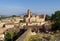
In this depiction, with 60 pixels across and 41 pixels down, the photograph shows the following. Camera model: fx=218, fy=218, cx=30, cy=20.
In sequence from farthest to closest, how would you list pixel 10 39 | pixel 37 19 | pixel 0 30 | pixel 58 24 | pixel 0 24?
pixel 37 19 < pixel 0 24 < pixel 0 30 < pixel 58 24 < pixel 10 39

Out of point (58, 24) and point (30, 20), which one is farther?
point (30, 20)

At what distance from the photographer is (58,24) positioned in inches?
1234

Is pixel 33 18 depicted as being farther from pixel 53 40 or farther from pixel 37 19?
pixel 53 40

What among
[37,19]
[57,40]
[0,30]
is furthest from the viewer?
[37,19]

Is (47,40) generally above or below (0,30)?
above

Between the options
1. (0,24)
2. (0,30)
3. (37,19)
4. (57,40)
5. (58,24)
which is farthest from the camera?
(37,19)

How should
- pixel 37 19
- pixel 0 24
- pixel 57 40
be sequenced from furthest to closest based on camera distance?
pixel 37 19, pixel 0 24, pixel 57 40

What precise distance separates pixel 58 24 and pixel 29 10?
3015 cm

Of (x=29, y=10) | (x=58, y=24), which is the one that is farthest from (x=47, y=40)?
(x=29, y=10)

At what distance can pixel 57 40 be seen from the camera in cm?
1647

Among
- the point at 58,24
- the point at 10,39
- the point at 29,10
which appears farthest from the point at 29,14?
the point at 10,39

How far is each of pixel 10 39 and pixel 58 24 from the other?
8.87 m

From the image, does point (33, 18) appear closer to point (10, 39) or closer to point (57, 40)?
point (10, 39)

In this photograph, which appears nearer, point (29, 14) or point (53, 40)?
point (53, 40)
